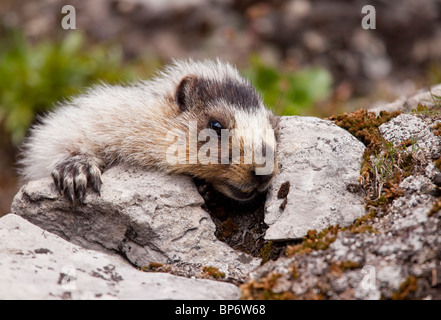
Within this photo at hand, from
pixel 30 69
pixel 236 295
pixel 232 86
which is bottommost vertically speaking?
pixel 236 295

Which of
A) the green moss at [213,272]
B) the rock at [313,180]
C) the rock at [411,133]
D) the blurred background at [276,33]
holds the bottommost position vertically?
the green moss at [213,272]

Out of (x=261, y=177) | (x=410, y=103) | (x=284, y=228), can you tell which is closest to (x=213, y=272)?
(x=284, y=228)

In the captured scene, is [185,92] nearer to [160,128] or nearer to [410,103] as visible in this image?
[160,128]

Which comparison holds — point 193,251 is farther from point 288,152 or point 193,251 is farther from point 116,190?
point 288,152

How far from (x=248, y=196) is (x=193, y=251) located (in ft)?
3.00

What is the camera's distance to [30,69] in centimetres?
1302

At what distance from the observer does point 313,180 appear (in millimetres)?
5559

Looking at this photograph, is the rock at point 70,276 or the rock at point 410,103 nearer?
the rock at point 70,276

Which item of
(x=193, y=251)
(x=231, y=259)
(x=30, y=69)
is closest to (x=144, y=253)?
(x=193, y=251)

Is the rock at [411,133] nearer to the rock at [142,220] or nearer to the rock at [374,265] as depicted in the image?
the rock at [374,265]

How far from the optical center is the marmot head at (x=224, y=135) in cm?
566

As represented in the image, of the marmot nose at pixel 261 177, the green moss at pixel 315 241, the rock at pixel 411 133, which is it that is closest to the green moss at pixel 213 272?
the green moss at pixel 315 241

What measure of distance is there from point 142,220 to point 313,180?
196cm

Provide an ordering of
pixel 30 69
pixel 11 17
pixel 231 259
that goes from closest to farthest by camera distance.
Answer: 1. pixel 231 259
2. pixel 30 69
3. pixel 11 17
